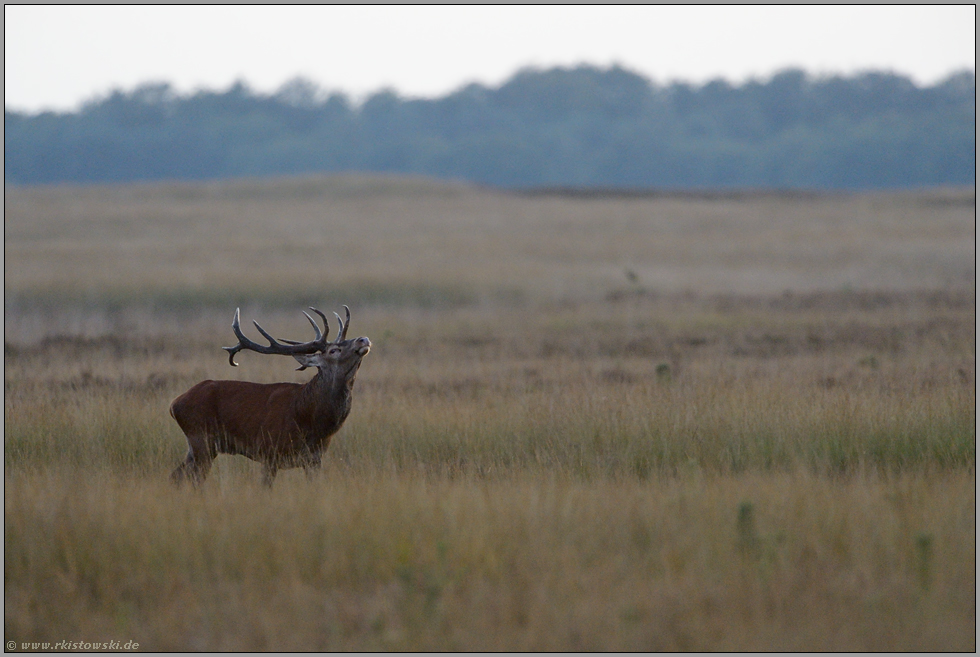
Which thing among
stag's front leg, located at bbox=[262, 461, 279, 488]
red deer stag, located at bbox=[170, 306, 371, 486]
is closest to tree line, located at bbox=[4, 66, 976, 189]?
red deer stag, located at bbox=[170, 306, 371, 486]

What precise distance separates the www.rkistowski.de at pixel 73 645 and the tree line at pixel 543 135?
267ft

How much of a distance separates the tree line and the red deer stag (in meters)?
79.4

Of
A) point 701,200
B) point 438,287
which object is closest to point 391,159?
point 701,200

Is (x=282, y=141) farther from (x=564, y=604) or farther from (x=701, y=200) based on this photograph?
(x=564, y=604)

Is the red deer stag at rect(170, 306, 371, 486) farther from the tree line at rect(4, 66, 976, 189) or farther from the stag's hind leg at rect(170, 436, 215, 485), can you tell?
the tree line at rect(4, 66, 976, 189)

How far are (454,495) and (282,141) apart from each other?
10083cm

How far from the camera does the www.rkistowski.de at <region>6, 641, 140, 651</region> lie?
478 centimetres

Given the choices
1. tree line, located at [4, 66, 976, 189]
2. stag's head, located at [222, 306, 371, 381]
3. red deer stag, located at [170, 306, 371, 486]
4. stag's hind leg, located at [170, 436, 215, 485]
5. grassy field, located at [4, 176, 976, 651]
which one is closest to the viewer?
grassy field, located at [4, 176, 976, 651]

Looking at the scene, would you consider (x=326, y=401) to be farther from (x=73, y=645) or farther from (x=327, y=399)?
(x=73, y=645)

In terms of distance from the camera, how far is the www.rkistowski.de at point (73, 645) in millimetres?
4781

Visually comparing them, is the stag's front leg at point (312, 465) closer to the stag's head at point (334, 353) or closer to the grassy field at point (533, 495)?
the grassy field at point (533, 495)

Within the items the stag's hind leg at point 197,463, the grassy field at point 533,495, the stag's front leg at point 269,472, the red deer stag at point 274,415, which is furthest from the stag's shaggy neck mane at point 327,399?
the stag's hind leg at point 197,463

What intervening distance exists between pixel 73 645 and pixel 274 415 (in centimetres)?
251

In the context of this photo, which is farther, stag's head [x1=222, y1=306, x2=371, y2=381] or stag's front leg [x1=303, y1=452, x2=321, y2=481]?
stag's front leg [x1=303, y1=452, x2=321, y2=481]
